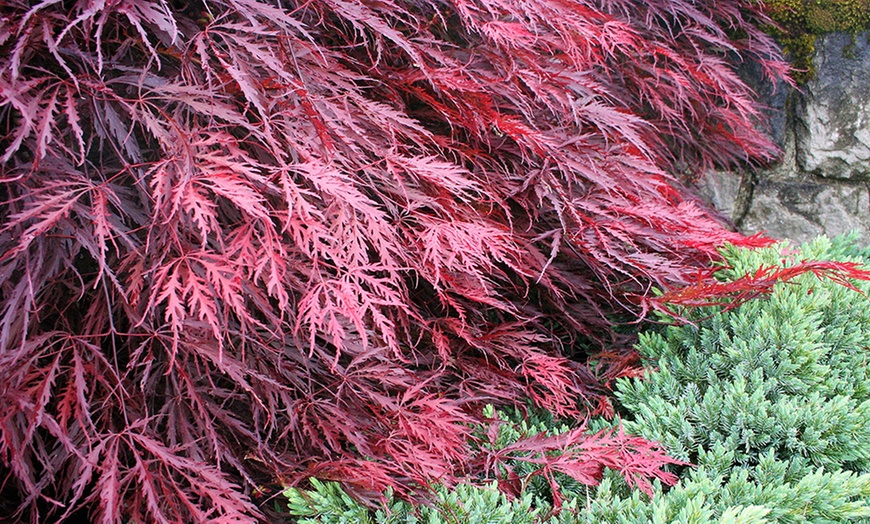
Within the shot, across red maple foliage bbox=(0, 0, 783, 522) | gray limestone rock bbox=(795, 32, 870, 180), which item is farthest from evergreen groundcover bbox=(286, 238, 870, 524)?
gray limestone rock bbox=(795, 32, 870, 180)

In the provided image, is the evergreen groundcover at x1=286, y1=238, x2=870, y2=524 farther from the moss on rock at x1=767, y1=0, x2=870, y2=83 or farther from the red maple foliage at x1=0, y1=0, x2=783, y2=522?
the moss on rock at x1=767, y1=0, x2=870, y2=83

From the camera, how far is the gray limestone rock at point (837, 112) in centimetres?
270

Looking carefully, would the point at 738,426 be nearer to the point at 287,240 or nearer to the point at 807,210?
the point at 287,240

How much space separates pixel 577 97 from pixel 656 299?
69 cm

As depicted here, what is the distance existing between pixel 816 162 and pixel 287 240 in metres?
2.34

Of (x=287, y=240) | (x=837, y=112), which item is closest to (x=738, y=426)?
(x=287, y=240)

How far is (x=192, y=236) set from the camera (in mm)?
1438

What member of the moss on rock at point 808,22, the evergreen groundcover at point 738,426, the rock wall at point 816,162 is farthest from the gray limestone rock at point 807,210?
the evergreen groundcover at point 738,426

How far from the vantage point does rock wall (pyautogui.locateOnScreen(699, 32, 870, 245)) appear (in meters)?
2.71

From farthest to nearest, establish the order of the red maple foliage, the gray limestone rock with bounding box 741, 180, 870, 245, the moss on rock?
the gray limestone rock with bounding box 741, 180, 870, 245 → the moss on rock → the red maple foliage

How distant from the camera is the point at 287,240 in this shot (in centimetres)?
154

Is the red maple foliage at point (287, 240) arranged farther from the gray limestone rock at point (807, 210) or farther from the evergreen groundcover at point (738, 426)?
the gray limestone rock at point (807, 210)

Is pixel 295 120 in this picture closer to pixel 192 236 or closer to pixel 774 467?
pixel 192 236

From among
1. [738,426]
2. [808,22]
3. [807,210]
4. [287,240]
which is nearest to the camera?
[287,240]
